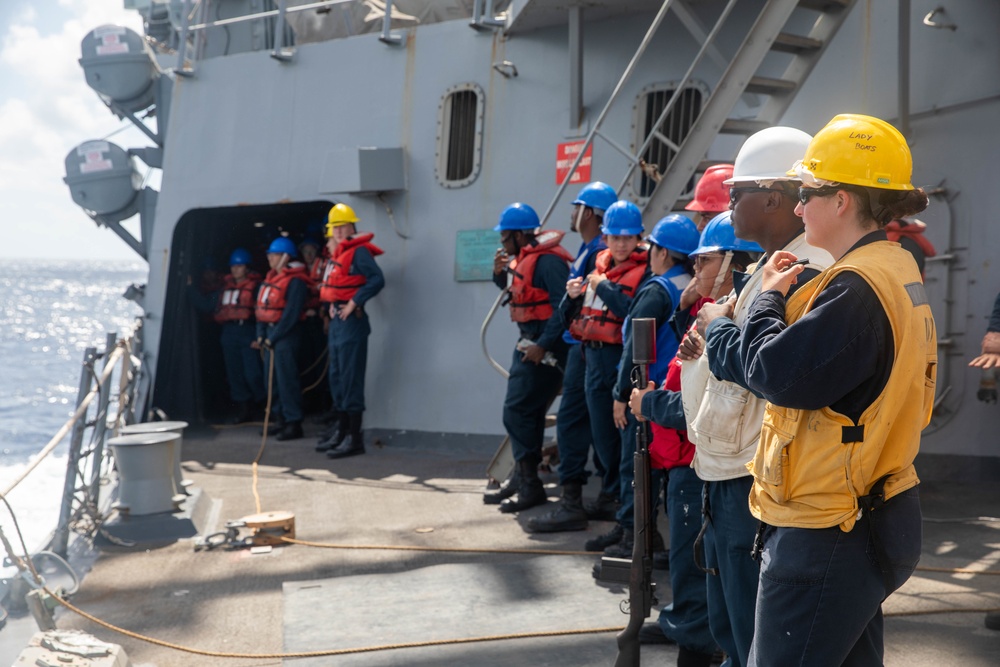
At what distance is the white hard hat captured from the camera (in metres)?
2.54

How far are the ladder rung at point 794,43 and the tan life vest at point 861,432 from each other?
4.04 metres

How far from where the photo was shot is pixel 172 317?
10.6m

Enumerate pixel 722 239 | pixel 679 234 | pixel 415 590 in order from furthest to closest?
pixel 415 590 → pixel 679 234 → pixel 722 239

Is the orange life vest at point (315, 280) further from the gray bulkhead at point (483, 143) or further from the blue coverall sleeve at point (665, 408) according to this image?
the blue coverall sleeve at point (665, 408)

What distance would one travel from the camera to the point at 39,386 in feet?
90.1

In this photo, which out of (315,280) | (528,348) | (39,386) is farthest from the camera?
(39,386)

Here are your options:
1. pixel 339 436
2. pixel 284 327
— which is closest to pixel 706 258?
pixel 339 436

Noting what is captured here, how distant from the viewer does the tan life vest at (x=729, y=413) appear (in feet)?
7.94

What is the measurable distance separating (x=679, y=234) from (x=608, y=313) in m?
1.09

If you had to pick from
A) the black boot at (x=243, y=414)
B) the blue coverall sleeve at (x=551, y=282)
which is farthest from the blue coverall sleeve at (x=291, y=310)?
the blue coverall sleeve at (x=551, y=282)

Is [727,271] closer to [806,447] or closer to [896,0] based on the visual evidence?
[806,447]

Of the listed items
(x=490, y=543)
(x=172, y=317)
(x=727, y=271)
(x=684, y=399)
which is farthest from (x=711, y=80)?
(x=172, y=317)

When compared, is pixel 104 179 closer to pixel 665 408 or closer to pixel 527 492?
pixel 527 492

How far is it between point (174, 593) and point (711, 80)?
504 cm
